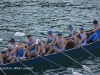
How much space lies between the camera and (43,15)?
38.7m

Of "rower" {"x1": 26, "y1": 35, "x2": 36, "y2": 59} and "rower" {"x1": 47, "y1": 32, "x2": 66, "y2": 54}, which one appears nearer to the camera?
"rower" {"x1": 26, "y1": 35, "x2": 36, "y2": 59}

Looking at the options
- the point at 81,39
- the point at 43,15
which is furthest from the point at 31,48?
the point at 43,15

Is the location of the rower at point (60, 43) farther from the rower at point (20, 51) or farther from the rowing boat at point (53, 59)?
the rower at point (20, 51)

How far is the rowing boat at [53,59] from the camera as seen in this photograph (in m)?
22.6

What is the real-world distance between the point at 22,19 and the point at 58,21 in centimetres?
442

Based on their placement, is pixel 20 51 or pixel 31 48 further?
pixel 31 48

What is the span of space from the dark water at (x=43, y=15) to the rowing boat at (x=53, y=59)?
264 inches

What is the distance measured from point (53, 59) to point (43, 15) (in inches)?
589

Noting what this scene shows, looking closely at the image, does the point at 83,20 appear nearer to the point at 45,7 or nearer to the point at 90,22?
Result: the point at 90,22

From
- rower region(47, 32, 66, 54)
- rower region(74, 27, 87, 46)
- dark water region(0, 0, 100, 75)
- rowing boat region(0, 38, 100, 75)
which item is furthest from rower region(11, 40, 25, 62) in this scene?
dark water region(0, 0, 100, 75)

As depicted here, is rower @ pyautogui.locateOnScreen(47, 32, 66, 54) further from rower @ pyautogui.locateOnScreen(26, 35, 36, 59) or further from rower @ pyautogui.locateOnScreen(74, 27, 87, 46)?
rower @ pyautogui.locateOnScreen(26, 35, 36, 59)

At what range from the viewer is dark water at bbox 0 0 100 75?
111 feet

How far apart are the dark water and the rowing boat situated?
6.70m

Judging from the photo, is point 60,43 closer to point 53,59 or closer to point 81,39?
point 53,59
